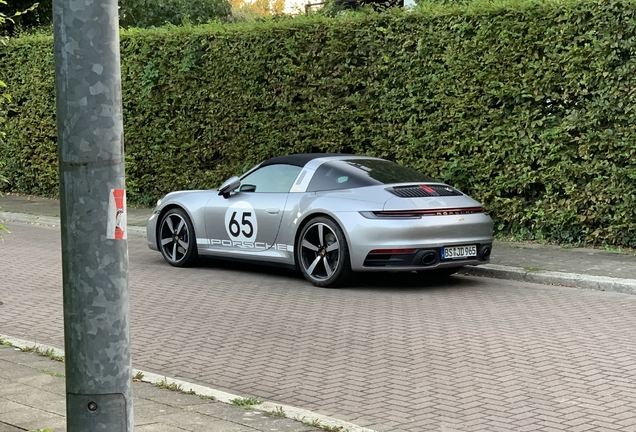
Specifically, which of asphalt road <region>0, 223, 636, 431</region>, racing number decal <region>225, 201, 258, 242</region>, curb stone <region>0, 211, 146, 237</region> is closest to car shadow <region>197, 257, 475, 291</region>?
asphalt road <region>0, 223, 636, 431</region>

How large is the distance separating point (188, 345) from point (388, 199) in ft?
10.6

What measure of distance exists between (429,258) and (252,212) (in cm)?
232

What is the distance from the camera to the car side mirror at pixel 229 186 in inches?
457

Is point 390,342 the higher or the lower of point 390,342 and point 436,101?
the lower

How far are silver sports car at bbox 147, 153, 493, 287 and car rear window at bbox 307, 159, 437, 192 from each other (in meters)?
0.01

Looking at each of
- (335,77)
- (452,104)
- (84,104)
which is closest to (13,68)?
(335,77)

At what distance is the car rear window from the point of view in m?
10.8

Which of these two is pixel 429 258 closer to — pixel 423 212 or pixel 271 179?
pixel 423 212

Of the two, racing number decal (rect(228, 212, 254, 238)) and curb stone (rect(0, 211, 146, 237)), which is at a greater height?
racing number decal (rect(228, 212, 254, 238))

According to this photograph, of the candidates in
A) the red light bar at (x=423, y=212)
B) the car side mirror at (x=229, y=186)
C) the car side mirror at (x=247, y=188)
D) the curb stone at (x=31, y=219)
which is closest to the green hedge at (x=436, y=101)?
the curb stone at (x=31, y=219)

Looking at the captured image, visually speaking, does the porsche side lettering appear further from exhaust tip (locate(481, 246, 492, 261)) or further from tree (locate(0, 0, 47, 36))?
tree (locate(0, 0, 47, 36))

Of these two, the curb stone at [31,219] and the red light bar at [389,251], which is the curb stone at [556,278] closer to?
the red light bar at [389,251]

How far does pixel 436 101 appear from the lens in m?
14.4

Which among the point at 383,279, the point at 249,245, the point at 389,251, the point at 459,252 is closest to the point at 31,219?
the point at 249,245
